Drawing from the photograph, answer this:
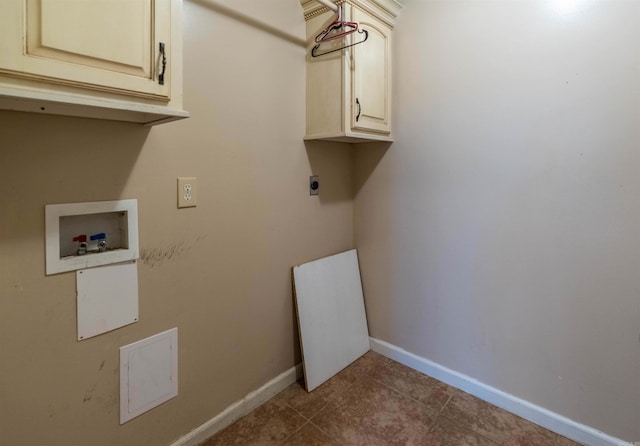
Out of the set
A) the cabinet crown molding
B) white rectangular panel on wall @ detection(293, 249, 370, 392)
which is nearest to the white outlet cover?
white rectangular panel on wall @ detection(293, 249, 370, 392)

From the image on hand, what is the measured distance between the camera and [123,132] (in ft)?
3.97

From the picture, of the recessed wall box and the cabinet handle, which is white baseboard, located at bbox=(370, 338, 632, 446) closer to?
the recessed wall box

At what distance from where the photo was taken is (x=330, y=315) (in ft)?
6.85

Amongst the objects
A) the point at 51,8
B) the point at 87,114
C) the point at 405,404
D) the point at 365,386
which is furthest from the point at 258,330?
the point at 51,8

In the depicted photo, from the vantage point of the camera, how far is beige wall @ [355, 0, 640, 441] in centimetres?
142

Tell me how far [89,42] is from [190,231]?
2.54ft

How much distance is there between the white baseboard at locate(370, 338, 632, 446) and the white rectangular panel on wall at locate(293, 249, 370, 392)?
256 mm

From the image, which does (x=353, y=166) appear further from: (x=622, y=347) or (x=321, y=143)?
(x=622, y=347)

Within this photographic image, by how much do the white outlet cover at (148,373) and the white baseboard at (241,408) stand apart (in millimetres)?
249

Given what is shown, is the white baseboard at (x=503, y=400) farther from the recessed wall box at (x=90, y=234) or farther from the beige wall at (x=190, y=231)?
the recessed wall box at (x=90, y=234)

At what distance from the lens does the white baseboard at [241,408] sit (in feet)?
4.94

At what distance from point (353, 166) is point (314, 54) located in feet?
2.59

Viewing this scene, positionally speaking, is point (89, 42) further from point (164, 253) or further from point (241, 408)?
point (241, 408)

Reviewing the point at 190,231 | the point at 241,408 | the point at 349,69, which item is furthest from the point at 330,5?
the point at 241,408
